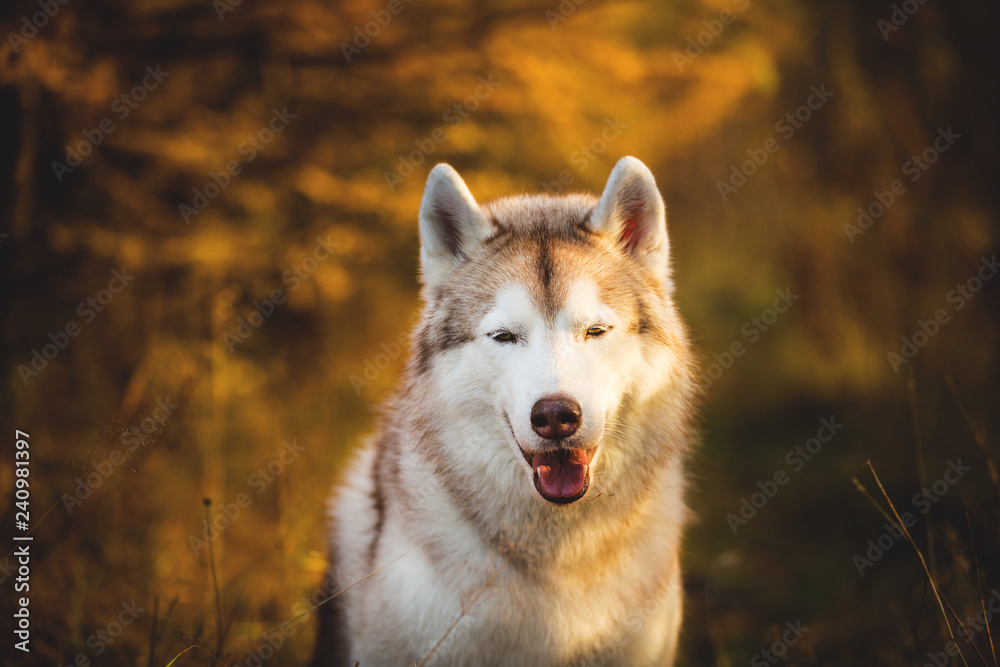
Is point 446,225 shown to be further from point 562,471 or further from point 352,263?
point 352,263

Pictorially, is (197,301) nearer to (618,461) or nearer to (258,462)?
(258,462)

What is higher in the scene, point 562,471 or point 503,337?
point 503,337

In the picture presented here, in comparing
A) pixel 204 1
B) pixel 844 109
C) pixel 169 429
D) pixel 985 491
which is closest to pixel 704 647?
pixel 985 491

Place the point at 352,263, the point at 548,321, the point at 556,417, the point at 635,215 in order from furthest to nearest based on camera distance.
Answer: the point at 352,263 < the point at 635,215 < the point at 548,321 < the point at 556,417

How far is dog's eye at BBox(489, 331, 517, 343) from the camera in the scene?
2.56 metres

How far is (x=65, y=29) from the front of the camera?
369cm

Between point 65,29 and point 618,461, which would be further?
point 65,29

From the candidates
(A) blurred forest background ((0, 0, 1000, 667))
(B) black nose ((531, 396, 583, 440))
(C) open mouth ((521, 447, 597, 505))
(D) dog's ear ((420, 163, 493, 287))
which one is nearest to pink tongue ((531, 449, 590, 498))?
(C) open mouth ((521, 447, 597, 505))

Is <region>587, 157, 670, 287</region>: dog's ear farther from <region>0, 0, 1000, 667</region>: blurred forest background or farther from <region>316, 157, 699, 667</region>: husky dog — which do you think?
<region>0, 0, 1000, 667</region>: blurred forest background

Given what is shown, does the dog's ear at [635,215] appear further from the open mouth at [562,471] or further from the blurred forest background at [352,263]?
the blurred forest background at [352,263]

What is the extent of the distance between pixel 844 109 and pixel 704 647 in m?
5.21

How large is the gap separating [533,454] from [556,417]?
249 millimetres

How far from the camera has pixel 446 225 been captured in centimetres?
293

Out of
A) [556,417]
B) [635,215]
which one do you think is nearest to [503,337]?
[556,417]
